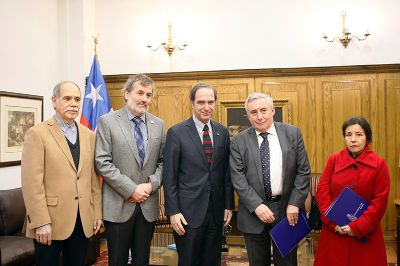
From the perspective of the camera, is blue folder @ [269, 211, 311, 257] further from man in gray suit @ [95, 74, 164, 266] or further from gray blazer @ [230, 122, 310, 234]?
man in gray suit @ [95, 74, 164, 266]

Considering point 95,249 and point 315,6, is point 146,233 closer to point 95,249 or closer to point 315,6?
point 95,249

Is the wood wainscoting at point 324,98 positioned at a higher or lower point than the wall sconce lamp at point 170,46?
lower

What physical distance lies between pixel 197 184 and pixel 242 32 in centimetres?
329

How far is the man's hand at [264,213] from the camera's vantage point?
2373mm

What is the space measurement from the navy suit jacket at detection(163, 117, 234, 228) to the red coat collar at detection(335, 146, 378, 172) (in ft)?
2.49

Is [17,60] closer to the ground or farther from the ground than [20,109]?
farther from the ground

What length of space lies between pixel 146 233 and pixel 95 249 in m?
1.88

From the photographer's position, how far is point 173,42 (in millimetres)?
5445

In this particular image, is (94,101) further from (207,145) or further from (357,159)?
(357,159)

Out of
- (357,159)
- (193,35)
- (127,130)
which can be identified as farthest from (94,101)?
(357,159)

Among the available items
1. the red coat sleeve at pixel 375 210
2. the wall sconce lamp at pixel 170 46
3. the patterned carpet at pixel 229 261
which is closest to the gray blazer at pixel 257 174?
the red coat sleeve at pixel 375 210

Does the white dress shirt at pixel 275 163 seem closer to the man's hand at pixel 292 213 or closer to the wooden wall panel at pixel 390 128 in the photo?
the man's hand at pixel 292 213

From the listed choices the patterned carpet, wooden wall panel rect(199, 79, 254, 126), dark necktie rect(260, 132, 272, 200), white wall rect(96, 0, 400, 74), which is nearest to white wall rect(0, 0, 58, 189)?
white wall rect(96, 0, 400, 74)

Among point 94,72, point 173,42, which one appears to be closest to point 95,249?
point 94,72
